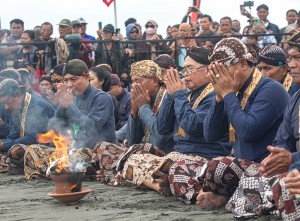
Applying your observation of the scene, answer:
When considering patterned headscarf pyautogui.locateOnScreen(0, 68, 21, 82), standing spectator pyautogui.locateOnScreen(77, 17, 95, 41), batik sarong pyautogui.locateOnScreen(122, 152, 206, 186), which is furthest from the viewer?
standing spectator pyautogui.locateOnScreen(77, 17, 95, 41)

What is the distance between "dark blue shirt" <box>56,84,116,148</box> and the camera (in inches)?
409

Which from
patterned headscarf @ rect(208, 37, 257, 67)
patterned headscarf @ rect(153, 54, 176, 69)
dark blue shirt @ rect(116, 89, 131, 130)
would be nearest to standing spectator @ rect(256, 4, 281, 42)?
dark blue shirt @ rect(116, 89, 131, 130)

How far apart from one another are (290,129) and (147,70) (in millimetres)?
3529

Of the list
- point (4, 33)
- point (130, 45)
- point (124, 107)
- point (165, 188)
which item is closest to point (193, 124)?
point (165, 188)

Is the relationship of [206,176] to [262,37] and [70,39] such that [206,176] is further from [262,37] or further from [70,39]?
[262,37]

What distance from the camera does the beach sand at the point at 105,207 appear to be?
7105mm

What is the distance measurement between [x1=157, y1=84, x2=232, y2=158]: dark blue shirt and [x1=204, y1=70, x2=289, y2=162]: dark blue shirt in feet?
2.37

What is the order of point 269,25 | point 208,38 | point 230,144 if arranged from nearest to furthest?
point 230,144 → point 208,38 → point 269,25

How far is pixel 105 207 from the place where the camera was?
7773 mm

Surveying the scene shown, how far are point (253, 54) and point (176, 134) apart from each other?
1.74m

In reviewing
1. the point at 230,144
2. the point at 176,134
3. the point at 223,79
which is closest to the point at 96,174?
the point at 176,134

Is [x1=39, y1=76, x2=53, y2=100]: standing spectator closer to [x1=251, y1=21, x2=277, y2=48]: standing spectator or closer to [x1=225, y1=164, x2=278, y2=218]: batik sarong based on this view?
[x1=251, y1=21, x2=277, y2=48]: standing spectator

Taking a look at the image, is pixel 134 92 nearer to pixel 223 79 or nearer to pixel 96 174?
pixel 96 174

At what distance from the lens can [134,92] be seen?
9922 mm
